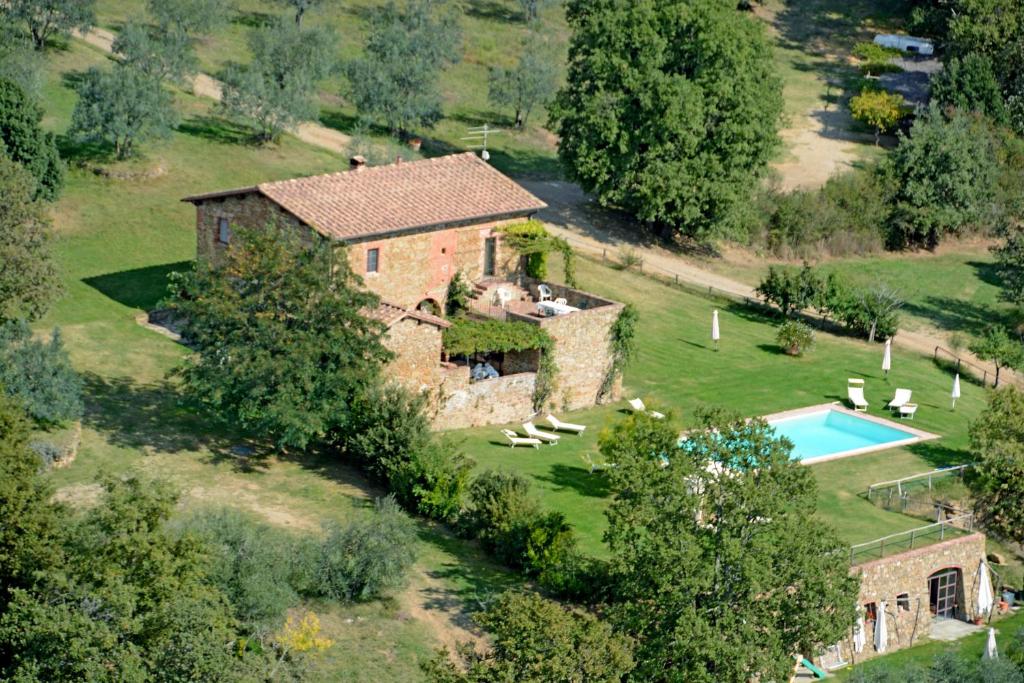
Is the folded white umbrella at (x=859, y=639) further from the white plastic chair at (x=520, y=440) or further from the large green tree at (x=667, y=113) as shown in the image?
the large green tree at (x=667, y=113)

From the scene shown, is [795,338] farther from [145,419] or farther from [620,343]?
[145,419]

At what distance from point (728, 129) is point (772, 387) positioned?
15.8 m

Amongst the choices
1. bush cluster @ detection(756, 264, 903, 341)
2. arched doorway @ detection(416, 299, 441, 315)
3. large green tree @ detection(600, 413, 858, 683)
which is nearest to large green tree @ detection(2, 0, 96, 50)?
arched doorway @ detection(416, 299, 441, 315)

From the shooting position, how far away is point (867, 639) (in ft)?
157

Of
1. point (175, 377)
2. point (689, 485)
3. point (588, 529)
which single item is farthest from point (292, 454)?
point (689, 485)

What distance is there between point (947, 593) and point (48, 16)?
45998mm

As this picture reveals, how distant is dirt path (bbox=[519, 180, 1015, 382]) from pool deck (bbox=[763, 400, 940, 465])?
10107mm

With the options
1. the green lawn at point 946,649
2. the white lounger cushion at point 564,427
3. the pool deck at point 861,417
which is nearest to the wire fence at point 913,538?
the green lawn at point 946,649

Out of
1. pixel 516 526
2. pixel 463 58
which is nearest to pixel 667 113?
pixel 463 58

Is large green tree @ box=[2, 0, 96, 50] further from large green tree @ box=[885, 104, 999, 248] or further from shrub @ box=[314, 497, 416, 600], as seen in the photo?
shrub @ box=[314, 497, 416, 600]

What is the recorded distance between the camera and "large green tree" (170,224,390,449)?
4872 cm

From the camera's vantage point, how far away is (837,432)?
58.6 metres

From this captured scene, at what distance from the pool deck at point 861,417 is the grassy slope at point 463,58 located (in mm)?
24775

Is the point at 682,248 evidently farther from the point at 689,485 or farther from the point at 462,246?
the point at 689,485
